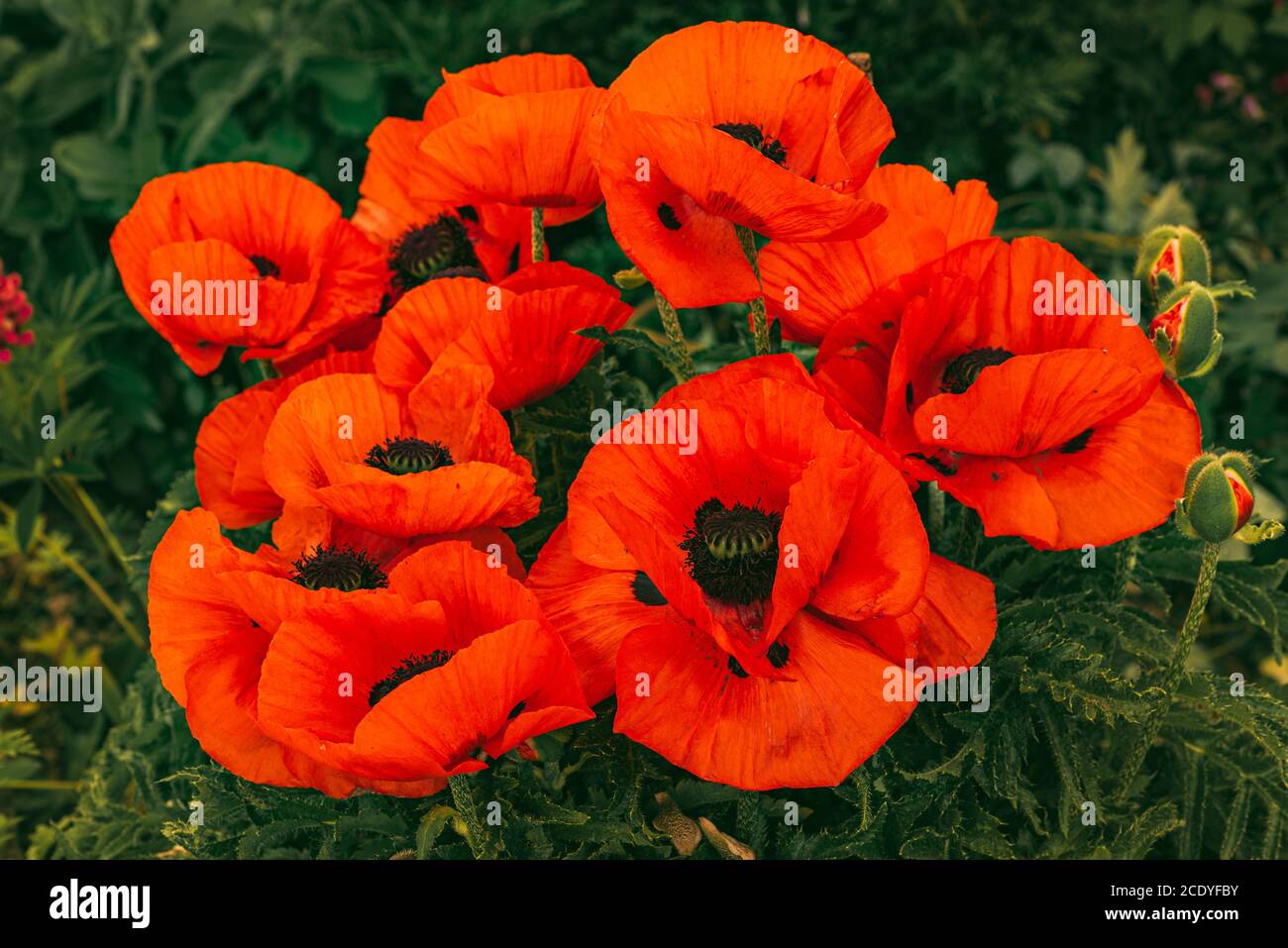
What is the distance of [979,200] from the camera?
2.30 feet

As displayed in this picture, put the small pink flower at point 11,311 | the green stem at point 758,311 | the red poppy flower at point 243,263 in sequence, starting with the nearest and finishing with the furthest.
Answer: the green stem at point 758,311
the red poppy flower at point 243,263
the small pink flower at point 11,311

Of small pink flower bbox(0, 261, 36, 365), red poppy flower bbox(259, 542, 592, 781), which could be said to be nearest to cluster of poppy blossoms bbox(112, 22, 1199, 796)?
red poppy flower bbox(259, 542, 592, 781)

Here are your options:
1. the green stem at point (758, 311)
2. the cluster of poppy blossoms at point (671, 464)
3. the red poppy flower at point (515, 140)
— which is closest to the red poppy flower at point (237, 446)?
the cluster of poppy blossoms at point (671, 464)

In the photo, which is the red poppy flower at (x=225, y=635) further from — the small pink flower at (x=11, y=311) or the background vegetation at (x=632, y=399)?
the small pink flower at (x=11, y=311)

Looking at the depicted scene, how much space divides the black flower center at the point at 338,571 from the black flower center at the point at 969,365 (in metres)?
0.28

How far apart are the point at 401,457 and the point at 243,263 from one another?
192mm

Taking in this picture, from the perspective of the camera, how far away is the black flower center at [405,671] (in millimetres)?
571

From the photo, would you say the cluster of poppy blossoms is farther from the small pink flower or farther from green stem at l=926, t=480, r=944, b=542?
the small pink flower

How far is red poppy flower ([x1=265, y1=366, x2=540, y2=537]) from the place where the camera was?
587 millimetres

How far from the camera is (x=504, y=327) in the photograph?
65 centimetres

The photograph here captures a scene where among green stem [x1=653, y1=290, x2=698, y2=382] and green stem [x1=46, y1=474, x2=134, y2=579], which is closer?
green stem [x1=653, y1=290, x2=698, y2=382]

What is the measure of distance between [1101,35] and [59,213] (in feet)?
4.25
